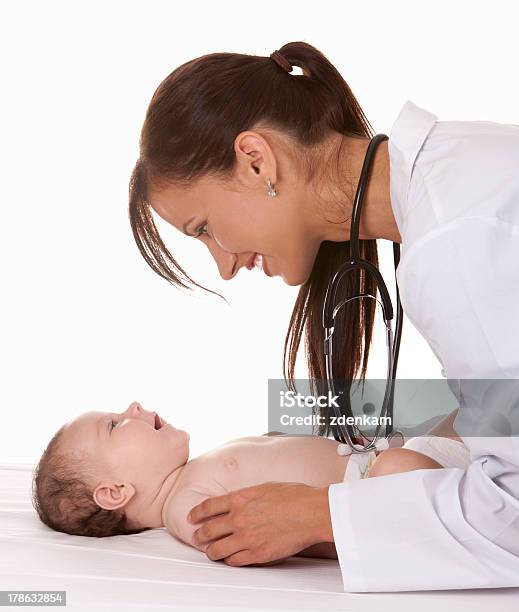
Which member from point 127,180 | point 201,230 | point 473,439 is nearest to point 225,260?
point 201,230

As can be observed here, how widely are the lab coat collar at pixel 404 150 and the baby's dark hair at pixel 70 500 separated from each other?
793 mm

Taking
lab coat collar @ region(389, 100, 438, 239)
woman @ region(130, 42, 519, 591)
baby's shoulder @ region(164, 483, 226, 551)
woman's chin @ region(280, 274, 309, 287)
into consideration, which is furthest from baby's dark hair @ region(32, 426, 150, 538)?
lab coat collar @ region(389, 100, 438, 239)

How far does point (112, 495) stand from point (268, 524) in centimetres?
45

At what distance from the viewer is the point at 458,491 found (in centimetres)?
150

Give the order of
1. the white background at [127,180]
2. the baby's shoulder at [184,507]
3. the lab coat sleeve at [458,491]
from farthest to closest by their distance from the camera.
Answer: the white background at [127,180], the baby's shoulder at [184,507], the lab coat sleeve at [458,491]

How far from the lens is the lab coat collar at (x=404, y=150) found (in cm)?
160

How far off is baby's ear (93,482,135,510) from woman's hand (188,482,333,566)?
30 centimetres

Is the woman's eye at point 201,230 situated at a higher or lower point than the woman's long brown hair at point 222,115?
lower

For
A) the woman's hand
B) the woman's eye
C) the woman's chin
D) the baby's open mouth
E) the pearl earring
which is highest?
the pearl earring

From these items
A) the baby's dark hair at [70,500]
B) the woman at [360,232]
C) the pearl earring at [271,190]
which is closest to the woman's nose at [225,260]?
the woman at [360,232]

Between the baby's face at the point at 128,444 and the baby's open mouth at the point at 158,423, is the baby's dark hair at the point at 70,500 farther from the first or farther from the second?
the baby's open mouth at the point at 158,423

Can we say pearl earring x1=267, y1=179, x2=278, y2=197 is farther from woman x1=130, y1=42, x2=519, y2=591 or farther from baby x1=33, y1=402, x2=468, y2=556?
baby x1=33, y1=402, x2=468, y2=556

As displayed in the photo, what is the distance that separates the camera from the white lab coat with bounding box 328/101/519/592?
1454 mm

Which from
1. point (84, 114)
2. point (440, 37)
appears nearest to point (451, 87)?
point (440, 37)
